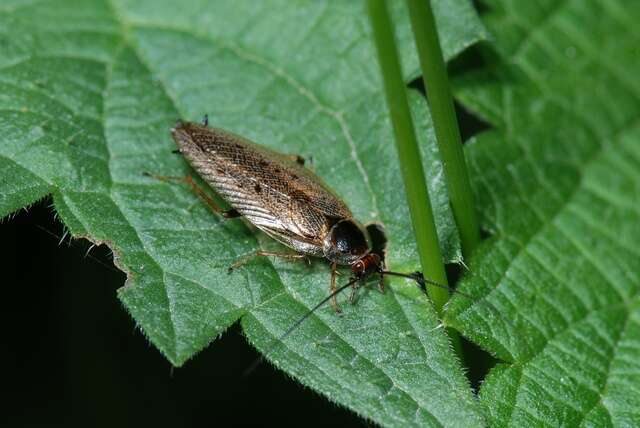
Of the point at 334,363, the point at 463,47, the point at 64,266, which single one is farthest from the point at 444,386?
the point at 64,266

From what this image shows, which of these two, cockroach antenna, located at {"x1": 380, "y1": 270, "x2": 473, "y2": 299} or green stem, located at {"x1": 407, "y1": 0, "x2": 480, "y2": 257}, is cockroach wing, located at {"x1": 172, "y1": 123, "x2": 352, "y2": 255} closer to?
cockroach antenna, located at {"x1": 380, "y1": 270, "x2": 473, "y2": 299}

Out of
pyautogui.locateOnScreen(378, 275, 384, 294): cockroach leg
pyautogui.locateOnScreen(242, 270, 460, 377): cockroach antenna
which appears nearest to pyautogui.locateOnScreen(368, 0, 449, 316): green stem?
pyautogui.locateOnScreen(242, 270, 460, 377): cockroach antenna

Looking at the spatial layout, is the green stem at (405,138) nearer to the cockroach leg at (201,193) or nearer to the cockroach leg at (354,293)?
the cockroach leg at (354,293)

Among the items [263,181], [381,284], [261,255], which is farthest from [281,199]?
[381,284]

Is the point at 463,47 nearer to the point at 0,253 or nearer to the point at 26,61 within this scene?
the point at 26,61

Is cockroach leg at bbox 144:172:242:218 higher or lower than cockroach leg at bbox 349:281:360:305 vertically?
lower

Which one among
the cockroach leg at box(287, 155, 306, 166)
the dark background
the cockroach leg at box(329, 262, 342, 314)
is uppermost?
the cockroach leg at box(287, 155, 306, 166)

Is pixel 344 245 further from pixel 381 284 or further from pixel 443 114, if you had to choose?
pixel 443 114
